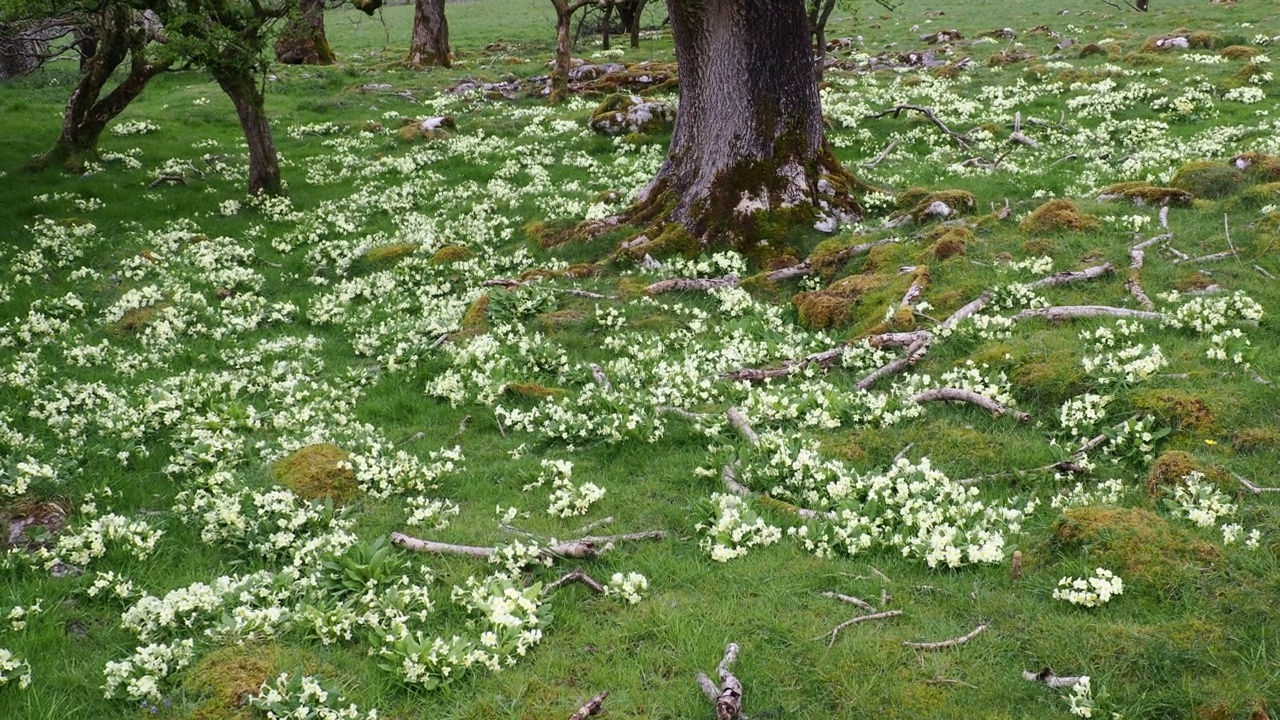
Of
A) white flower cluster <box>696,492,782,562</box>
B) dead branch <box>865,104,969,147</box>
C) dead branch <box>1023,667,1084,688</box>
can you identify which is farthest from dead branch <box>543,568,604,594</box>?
dead branch <box>865,104,969,147</box>

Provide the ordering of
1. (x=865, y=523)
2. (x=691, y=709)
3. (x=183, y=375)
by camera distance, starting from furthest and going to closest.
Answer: (x=183, y=375) < (x=865, y=523) < (x=691, y=709)

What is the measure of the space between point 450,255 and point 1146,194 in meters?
13.9

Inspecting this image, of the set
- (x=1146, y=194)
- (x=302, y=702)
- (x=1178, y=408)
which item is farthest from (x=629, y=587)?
(x=1146, y=194)

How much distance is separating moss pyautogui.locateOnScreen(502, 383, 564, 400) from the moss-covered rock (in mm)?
16758

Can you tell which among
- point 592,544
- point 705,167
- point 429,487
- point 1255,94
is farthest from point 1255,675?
point 1255,94

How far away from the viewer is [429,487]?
10.0m

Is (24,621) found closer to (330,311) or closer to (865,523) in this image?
(865,523)

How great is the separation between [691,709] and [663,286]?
33.5 feet

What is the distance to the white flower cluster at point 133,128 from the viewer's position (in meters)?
30.8

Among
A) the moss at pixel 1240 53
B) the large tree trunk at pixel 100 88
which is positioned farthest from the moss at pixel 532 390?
the moss at pixel 1240 53

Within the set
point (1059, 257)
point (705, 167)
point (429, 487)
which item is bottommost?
point (429, 487)

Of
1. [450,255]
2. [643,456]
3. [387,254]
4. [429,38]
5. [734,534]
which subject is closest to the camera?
[734,534]

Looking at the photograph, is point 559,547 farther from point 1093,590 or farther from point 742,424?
point 1093,590

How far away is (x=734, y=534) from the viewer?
826cm
